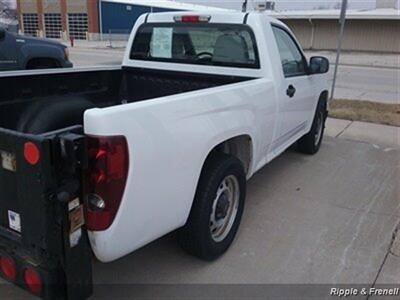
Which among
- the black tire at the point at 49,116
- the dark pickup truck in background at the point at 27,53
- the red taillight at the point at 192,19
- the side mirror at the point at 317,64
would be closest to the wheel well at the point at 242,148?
the black tire at the point at 49,116

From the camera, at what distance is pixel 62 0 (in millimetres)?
53844

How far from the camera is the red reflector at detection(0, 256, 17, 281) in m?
2.32

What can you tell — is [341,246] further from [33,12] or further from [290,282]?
[33,12]

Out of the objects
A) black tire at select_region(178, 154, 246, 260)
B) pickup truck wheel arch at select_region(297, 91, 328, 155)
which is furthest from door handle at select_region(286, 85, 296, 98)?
pickup truck wheel arch at select_region(297, 91, 328, 155)

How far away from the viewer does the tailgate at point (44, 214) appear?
80.4 inches

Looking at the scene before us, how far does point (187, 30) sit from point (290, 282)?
2722mm

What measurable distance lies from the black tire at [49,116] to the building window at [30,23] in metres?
59.2

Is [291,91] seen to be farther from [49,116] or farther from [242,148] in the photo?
[49,116]

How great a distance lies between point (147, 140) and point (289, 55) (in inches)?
113

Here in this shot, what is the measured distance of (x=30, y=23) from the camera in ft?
191

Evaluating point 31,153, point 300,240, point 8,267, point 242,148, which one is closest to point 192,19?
point 242,148

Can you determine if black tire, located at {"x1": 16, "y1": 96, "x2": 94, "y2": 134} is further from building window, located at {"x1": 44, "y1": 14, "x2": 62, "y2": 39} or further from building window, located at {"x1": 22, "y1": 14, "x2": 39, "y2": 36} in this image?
building window, located at {"x1": 22, "y1": 14, "x2": 39, "y2": 36}

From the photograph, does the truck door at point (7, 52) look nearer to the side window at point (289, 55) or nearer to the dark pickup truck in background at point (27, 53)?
the dark pickup truck in background at point (27, 53)

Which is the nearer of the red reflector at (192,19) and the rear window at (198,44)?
the rear window at (198,44)
